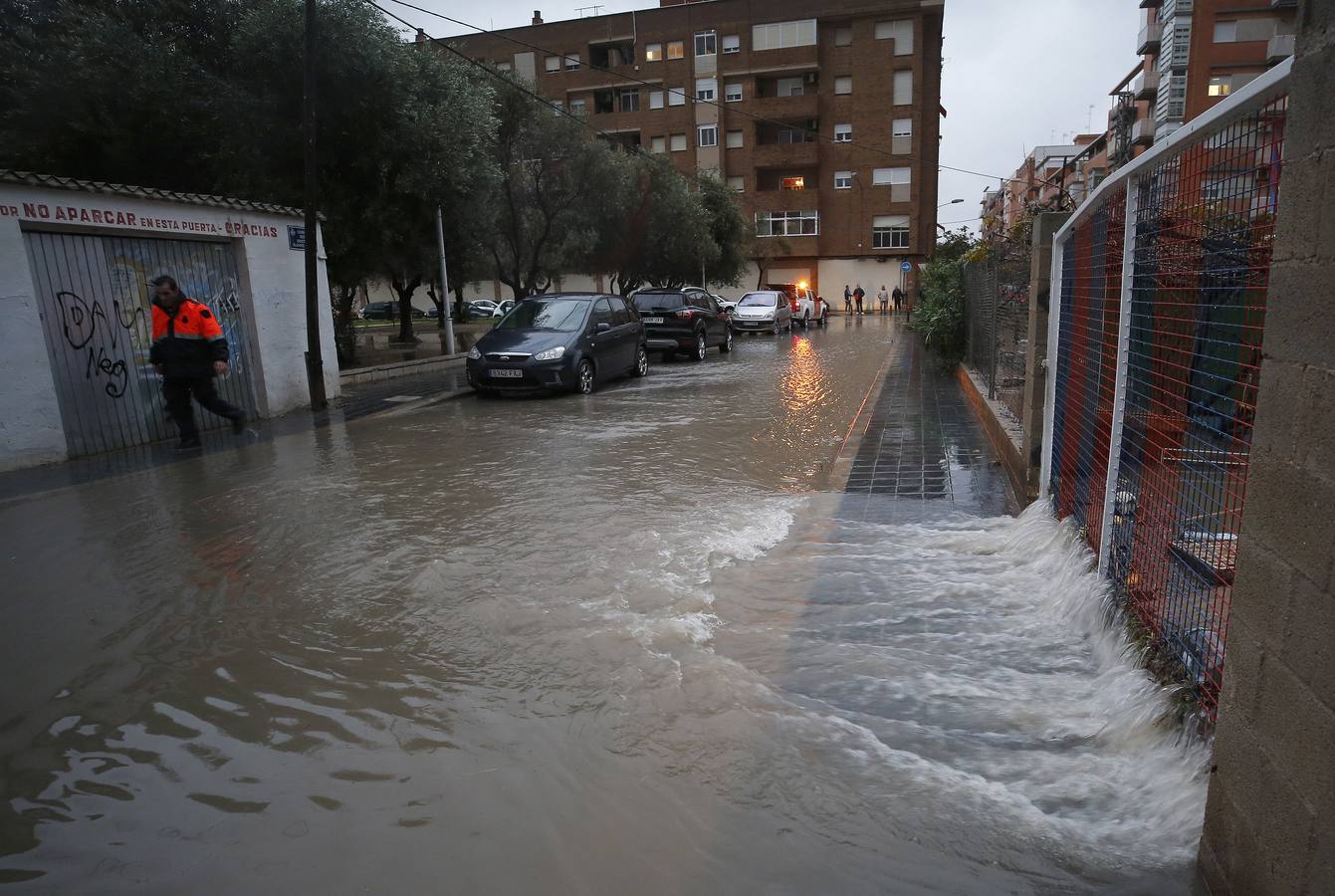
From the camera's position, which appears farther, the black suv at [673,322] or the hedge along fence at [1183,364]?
the black suv at [673,322]

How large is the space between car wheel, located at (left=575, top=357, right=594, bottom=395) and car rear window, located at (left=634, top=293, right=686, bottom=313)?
21.1 ft

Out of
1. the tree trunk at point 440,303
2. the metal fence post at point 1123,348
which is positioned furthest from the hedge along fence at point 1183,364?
the tree trunk at point 440,303

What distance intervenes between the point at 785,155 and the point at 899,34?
30.1 ft

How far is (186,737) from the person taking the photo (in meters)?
3.28

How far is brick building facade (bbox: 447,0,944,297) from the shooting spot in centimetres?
5022

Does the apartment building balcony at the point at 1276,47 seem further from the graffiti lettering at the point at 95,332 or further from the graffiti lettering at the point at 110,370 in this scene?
the graffiti lettering at the point at 110,370

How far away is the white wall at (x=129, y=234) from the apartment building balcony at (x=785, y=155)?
43479 millimetres

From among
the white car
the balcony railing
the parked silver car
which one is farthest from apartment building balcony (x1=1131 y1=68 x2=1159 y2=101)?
the parked silver car

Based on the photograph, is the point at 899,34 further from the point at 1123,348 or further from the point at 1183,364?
the point at 1183,364

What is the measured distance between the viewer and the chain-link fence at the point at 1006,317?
376 inches

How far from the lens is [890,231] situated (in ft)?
170

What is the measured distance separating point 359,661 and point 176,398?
692 centimetres

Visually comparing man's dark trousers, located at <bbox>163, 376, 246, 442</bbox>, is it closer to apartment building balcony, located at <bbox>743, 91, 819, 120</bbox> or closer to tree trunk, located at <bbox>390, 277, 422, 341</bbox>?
tree trunk, located at <bbox>390, 277, 422, 341</bbox>

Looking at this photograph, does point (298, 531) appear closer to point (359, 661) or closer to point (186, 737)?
point (359, 661)
